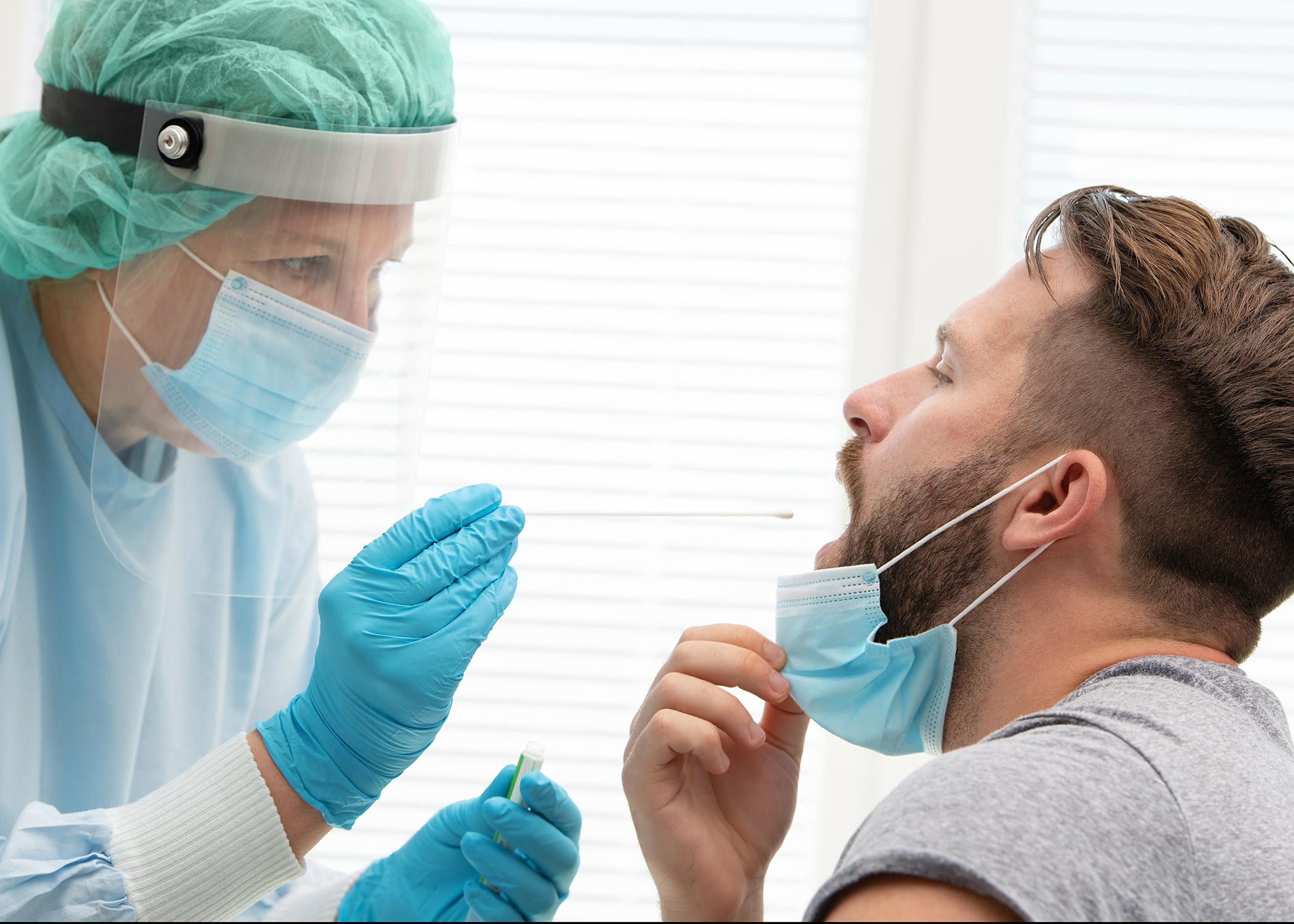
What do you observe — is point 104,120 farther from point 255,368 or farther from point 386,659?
point 386,659

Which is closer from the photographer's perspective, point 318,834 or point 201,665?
point 318,834

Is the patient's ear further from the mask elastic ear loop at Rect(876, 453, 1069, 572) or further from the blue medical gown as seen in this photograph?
the blue medical gown

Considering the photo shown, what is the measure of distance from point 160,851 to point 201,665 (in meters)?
0.43

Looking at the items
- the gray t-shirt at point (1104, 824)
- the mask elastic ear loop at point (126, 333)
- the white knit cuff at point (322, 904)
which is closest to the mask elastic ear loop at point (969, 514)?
the gray t-shirt at point (1104, 824)

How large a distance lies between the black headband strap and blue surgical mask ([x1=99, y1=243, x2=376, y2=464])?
142mm

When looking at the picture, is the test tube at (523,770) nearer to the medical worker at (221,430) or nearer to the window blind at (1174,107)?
the medical worker at (221,430)

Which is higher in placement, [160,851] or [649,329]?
[649,329]

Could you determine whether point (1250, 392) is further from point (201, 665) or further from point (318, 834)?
point (201, 665)

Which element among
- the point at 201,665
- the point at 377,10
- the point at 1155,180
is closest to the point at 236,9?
the point at 377,10

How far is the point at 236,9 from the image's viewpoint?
1.28 m

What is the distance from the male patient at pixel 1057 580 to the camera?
2.95 ft

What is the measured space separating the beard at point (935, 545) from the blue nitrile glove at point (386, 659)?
19.8 inches

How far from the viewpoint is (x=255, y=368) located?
1.37 m

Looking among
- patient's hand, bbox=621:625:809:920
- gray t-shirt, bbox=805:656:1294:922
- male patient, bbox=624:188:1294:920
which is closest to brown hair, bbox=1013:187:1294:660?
male patient, bbox=624:188:1294:920
